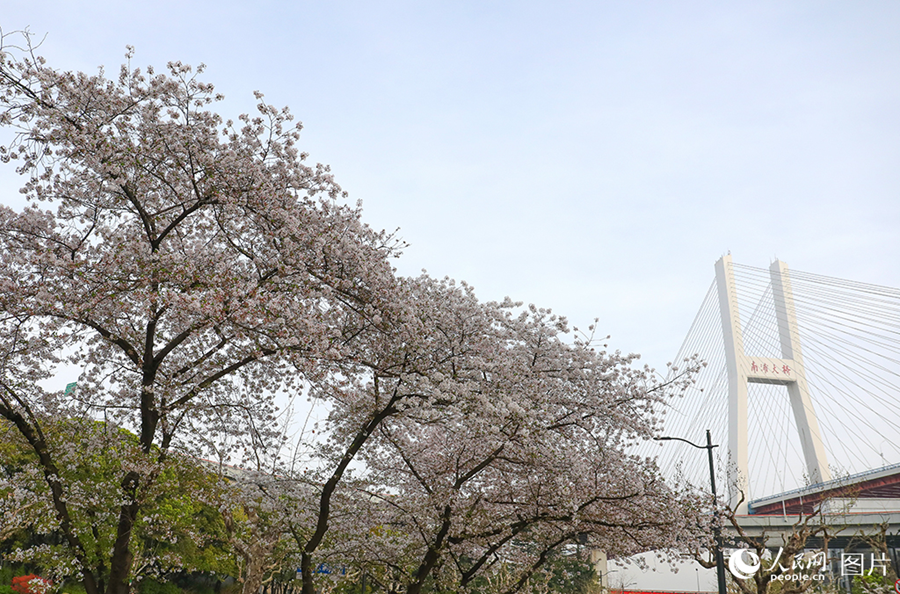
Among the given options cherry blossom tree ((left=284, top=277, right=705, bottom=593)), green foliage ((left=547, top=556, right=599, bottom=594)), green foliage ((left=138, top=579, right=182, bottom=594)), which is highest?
cherry blossom tree ((left=284, top=277, right=705, bottom=593))

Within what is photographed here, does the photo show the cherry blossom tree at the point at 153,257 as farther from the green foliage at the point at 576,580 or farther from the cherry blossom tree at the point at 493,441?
the green foliage at the point at 576,580

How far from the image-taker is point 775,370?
32.7 metres

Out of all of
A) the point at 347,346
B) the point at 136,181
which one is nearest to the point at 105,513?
the point at 347,346

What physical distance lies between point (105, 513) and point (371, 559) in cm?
572

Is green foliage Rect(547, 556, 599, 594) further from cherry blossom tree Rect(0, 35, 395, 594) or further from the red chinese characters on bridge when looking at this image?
cherry blossom tree Rect(0, 35, 395, 594)

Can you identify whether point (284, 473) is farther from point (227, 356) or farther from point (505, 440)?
point (505, 440)

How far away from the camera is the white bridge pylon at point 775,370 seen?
3083 cm

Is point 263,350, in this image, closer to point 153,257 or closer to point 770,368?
point 153,257

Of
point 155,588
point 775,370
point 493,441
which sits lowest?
point 155,588

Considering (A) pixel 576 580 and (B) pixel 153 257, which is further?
(A) pixel 576 580

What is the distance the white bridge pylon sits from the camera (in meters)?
30.8

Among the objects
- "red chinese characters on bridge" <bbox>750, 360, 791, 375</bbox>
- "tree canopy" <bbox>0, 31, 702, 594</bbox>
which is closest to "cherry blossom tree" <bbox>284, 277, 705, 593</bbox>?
"tree canopy" <bbox>0, 31, 702, 594</bbox>

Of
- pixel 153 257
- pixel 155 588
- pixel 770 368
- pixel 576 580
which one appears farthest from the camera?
pixel 770 368

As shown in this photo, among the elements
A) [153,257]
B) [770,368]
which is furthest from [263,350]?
[770,368]
